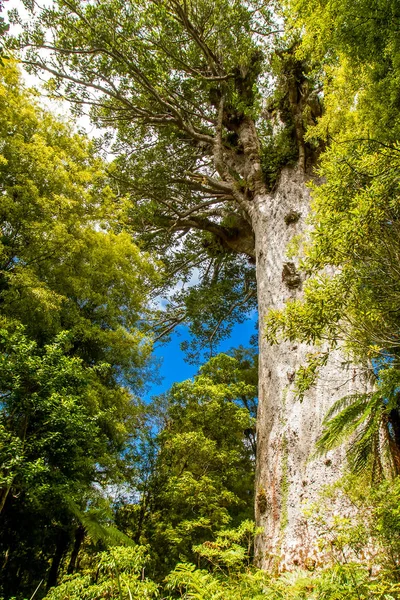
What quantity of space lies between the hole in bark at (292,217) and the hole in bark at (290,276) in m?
1.14

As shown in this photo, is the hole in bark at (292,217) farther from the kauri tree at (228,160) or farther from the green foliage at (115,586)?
the green foliage at (115,586)

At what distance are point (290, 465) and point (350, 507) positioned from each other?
2.39 feet

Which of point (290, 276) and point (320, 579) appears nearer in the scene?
point (320, 579)

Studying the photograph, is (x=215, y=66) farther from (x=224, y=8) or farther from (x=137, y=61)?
(x=137, y=61)

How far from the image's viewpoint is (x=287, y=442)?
4.05 meters

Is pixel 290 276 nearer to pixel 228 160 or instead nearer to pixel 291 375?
pixel 291 375

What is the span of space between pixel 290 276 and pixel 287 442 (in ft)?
7.87

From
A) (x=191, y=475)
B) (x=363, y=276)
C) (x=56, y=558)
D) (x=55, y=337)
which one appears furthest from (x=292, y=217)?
(x=56, y=558)

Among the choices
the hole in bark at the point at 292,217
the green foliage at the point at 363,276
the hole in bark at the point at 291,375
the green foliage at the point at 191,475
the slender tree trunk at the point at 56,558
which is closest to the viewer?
the green foliage at the point at 363,276

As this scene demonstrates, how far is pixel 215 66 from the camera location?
8.90 metres

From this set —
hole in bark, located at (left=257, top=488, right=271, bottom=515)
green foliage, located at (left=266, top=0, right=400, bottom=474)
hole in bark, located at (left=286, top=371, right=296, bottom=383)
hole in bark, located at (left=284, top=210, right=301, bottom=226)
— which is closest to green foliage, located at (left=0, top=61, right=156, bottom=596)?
hole in bark, located at (left=257, top=488, right=271, bottom=515)

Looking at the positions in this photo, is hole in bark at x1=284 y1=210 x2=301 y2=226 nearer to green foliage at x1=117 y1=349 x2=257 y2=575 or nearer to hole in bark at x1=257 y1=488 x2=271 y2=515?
hole in bark at x1=257 y1=488 x2=271 y2=515

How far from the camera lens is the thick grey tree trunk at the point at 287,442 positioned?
3.40m

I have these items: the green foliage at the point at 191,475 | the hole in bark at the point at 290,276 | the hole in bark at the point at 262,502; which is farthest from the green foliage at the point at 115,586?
the green foliage at the point at 191,475
